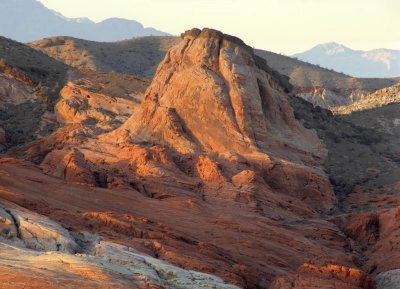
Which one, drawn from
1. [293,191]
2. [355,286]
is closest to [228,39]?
[293,191]

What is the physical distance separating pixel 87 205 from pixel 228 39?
44.4 feet

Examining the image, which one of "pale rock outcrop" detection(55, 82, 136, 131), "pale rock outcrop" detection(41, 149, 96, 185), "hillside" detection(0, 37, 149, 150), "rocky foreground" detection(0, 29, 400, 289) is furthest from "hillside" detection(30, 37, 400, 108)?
"pale rock outcrop" detection(41, 149, 96, 185)

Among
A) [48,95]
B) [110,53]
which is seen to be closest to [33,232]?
[48,95]

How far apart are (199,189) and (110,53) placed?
86.1 m

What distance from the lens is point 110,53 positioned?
4360 inches

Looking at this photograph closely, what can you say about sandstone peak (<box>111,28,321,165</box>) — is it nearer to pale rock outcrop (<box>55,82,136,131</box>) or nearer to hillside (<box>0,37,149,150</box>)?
hillside (<box>0,37,149,150</box>)

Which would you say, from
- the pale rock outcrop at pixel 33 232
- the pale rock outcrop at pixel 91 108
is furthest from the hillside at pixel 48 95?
the pale rock outcrop at pixel 33 232

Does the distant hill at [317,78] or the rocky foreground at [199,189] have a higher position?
the distant hill at [317,78]

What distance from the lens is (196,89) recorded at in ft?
102

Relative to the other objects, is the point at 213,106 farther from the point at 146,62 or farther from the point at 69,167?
the point at 146,62

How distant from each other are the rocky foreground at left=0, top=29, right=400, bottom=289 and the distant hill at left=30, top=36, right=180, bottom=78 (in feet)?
202

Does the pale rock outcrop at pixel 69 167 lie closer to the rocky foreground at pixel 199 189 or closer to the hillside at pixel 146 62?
the rocky foreground at pixel 199 189

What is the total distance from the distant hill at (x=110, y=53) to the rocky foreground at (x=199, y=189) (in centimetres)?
6170

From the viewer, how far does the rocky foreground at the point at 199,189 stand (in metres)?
16.4
